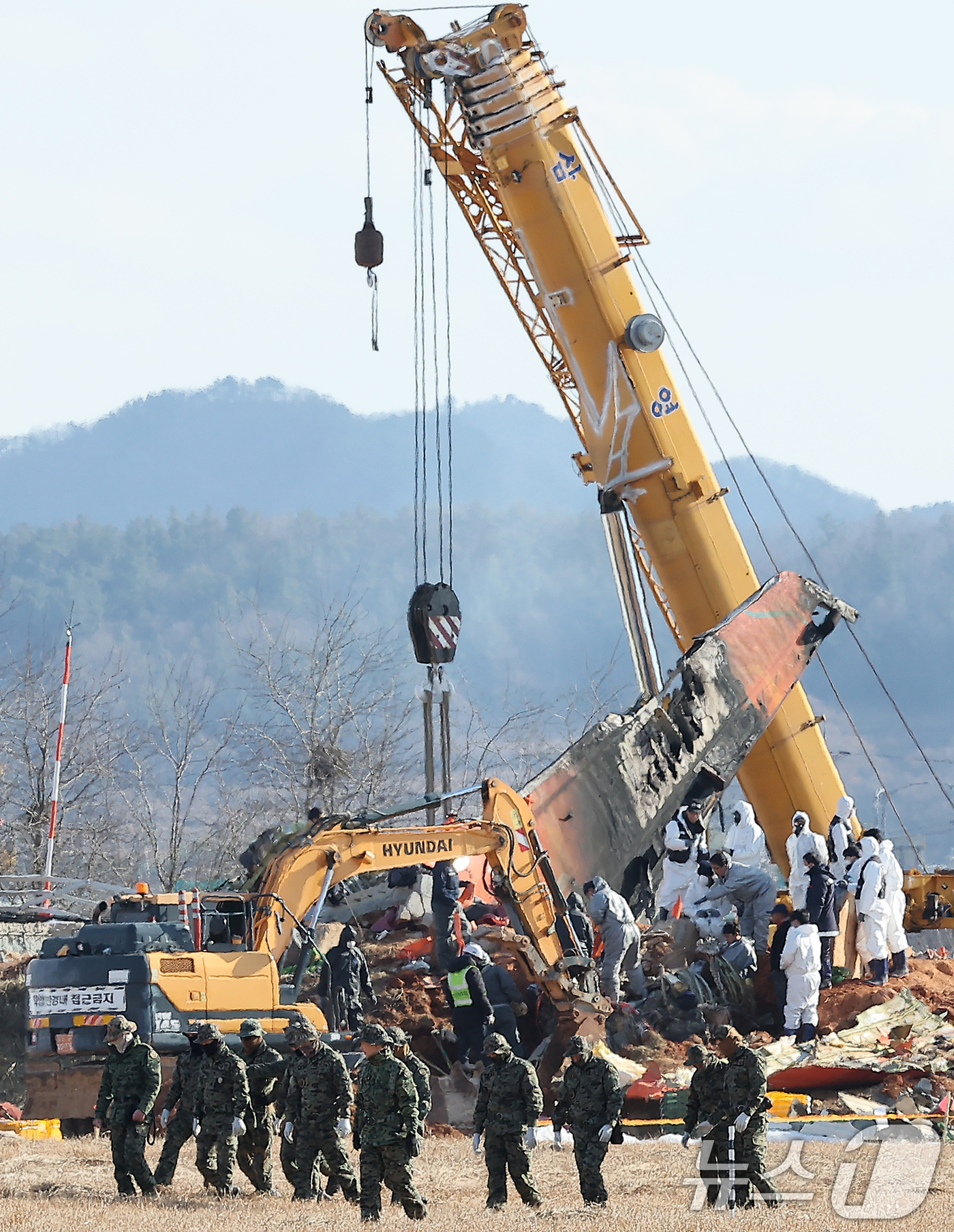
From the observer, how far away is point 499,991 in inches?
591

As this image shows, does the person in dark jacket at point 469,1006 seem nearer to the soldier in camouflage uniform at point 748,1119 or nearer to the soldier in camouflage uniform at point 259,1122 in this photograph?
the soldier in camouflage uniform at point 259,1122

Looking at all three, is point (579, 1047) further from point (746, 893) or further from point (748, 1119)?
point (746, 893)

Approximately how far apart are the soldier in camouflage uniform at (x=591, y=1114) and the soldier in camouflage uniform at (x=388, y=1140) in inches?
42.9

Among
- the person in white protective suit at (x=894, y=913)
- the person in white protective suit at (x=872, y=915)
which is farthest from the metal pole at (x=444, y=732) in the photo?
the person in white protective suit at (x=894, y=913)

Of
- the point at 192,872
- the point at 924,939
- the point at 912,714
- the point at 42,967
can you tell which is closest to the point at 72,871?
the point at 192,872

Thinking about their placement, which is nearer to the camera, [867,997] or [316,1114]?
[316,1114]

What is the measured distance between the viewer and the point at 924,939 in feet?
73.6

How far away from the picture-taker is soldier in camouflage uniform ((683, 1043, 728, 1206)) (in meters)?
9.87

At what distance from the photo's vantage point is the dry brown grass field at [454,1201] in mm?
9289

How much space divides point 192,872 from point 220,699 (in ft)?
389

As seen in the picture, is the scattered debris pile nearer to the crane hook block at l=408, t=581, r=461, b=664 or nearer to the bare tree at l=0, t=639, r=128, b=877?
the crane hook block at l=408, t=581, r=461, b=664

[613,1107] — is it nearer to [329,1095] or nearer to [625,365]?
[329,1095]

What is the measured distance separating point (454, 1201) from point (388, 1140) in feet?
4.72

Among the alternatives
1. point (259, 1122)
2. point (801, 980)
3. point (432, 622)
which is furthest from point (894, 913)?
point (259, 1122)
